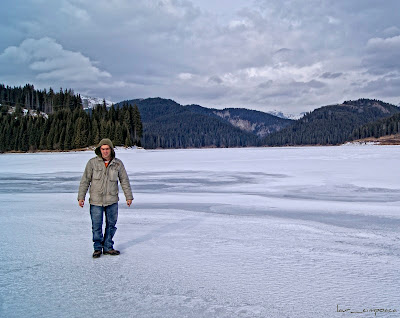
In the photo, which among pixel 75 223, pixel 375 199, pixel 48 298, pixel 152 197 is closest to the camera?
pixel 48 298

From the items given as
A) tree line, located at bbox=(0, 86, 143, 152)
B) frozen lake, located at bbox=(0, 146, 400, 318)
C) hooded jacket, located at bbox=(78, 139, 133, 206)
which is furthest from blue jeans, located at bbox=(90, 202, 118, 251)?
tree line, located at bbox=(0, 86, 143, 152)

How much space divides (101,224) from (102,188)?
66 centimetres

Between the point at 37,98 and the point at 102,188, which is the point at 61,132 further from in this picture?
the point at 102,188

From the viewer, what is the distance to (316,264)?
186 inches

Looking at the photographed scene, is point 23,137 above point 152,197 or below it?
above

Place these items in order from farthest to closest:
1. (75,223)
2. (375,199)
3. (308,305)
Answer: (375,199)
(75,223)
(308,305)

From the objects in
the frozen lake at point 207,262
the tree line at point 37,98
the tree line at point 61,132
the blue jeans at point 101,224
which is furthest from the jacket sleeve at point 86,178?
the tree line at point 37,98

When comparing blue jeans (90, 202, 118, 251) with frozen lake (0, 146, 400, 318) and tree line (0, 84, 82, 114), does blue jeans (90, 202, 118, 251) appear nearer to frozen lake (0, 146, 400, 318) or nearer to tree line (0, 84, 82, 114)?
frozen lake (0, 146, 400, 318)

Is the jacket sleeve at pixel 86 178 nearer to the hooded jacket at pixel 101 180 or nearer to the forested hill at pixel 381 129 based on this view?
the hooded jacket at pixel 101 180

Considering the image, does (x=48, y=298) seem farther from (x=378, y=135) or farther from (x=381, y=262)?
(x=378, y=135)

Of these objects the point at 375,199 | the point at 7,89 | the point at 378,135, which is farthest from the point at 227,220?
the point at 378,135

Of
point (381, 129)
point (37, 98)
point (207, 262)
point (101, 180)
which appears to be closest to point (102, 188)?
point (101, 180)

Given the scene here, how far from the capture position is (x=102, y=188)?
17.3 feet

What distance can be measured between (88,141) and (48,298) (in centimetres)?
8595
